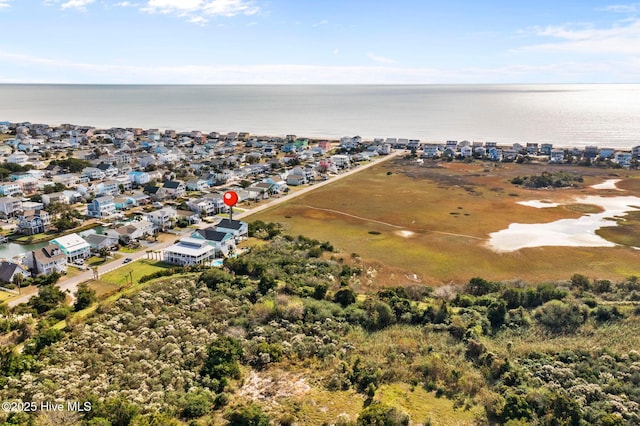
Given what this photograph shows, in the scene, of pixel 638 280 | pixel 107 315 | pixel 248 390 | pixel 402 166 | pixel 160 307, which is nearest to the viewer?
pixel 248 390

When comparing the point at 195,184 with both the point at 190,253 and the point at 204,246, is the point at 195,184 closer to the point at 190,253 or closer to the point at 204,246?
the point at 204,246

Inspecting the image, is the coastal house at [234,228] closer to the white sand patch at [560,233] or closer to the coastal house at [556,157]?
the white sand patch at [560,233]

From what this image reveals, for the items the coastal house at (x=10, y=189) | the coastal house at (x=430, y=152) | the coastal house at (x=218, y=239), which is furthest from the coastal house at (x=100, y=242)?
the coastal house at (x=430, y=152)

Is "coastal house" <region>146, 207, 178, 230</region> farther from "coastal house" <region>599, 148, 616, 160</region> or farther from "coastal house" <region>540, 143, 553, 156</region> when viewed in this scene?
"coastal house" <region>599, 148, 616, 160</region>

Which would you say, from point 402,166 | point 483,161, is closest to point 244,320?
point 402,166

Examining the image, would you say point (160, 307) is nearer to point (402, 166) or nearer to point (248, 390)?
point (248, 390)
